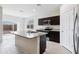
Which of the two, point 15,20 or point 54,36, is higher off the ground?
point 15,20

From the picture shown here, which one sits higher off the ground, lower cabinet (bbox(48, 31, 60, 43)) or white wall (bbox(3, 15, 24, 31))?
white wall (bbox(3, 15, 24, 31))

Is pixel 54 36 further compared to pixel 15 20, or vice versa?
pixel 54 36

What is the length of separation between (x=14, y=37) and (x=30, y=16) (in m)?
1.35

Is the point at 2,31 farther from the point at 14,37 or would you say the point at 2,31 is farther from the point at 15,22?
the point at 14,37

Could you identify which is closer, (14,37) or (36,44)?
(36,44)

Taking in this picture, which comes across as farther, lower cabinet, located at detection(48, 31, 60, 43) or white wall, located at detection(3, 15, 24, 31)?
lower cabinet, located at detection(48, 31, 60, 43)

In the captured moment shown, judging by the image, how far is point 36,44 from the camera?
2598 millimetres

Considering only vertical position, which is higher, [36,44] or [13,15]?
[13,15]

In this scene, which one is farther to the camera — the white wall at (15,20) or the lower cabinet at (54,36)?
the lower cabinet at (54,36)

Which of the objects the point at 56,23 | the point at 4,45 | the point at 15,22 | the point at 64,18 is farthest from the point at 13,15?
the point at 56,23

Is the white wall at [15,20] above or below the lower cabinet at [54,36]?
above

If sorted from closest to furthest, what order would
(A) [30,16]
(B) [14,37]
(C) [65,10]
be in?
(A) [30,16], (C) [65,10], (B) [14,37]
